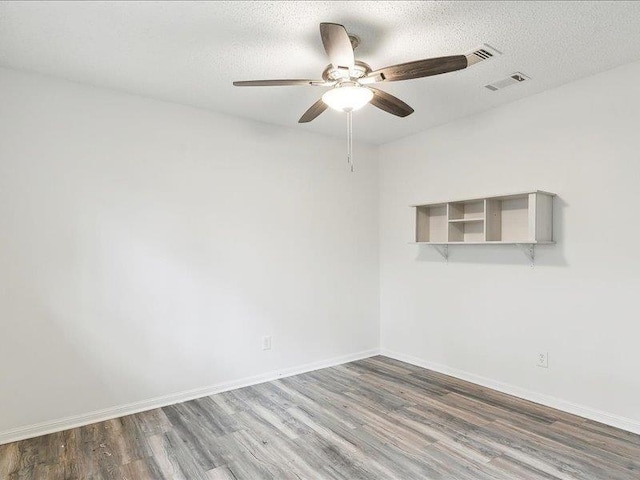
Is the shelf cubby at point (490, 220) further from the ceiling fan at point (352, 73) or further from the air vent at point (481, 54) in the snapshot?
the ceiling fan at point (352, 73)

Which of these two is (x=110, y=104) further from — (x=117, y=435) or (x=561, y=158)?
(x=561, y=158)

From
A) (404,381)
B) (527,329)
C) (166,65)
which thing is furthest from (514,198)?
(166,65)

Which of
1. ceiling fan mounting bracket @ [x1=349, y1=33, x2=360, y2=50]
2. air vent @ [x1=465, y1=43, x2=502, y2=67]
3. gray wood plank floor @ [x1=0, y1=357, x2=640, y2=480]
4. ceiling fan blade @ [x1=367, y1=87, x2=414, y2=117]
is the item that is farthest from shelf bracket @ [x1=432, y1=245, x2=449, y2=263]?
ceiling fan mounting bracket @ [x1=349, y1=33, x2=360, y2=50]

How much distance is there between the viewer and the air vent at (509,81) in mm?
2816

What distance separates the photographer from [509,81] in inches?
115

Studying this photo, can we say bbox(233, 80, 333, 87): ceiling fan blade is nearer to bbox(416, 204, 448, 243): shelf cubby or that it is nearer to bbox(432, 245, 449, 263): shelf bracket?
bbox(416, 204, 448, 243): shelf cubby

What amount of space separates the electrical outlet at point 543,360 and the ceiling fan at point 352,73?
87.0 inches

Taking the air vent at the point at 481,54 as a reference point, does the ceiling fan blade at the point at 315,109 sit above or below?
below

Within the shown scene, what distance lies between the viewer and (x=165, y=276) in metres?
3.21

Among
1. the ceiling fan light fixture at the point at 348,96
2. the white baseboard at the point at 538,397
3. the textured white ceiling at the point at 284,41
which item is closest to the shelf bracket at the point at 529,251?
the white baseboard at the point at 538,397

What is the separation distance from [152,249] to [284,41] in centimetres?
188

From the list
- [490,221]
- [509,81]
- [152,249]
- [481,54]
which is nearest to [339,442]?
[152,249]

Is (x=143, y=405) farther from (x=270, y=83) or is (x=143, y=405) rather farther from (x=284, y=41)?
(x=284, y=41)

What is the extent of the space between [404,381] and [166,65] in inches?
128
